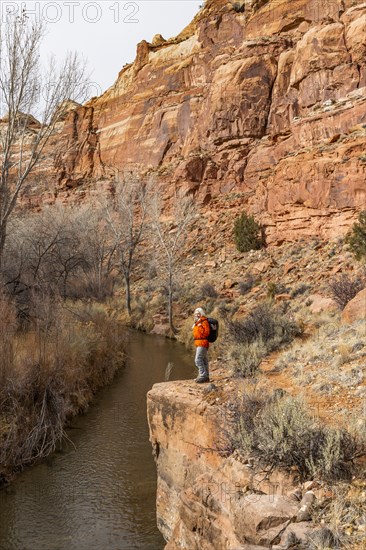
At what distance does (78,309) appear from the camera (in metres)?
15.1

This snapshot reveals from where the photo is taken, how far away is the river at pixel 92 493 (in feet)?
20.0

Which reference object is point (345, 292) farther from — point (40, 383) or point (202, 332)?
point (40, 383)

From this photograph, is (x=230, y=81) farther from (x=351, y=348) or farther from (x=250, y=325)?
(x=351, y=348)

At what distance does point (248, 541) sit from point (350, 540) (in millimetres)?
859

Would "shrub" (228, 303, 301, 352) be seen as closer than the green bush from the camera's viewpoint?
Yes

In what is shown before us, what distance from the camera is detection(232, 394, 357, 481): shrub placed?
3.83m

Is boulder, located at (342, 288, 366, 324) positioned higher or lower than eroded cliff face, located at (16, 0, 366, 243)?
lower

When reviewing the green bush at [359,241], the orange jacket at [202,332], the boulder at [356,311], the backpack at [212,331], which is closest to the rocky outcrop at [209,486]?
the orange jacket at [202,332]

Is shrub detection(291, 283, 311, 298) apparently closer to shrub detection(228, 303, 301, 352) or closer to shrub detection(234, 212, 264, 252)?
shrub detection(228, 303, 301, 352)

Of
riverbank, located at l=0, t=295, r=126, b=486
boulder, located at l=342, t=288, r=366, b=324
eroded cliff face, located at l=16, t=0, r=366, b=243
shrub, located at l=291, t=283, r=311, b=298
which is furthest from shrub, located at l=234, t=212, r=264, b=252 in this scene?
boulder, located at l=342, t=288, r=366, b=324

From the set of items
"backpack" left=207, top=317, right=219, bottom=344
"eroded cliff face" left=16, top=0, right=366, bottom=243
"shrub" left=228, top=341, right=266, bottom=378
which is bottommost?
"shrub" left=228, top=341, right=266, bottom=378

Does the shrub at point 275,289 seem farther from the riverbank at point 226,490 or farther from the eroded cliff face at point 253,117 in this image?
the riverbank at point 226,490

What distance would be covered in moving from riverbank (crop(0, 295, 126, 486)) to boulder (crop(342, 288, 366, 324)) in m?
6.37

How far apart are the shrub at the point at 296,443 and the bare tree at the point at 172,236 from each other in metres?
15.1
